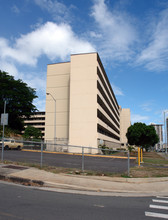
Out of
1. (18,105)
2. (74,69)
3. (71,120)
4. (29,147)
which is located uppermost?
(74,69)

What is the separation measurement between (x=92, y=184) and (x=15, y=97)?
4019 centimetres

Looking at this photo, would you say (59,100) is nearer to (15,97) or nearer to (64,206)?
(15,97)

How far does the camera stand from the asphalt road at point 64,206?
199 inches

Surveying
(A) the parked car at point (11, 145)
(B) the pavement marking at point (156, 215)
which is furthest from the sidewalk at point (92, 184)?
(A) the parked car at point (11, 145)

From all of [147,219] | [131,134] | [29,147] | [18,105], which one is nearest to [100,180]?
[147,219]

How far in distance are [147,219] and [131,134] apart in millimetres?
47182

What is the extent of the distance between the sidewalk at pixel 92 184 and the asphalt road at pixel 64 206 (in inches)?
34.7

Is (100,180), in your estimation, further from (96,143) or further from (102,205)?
(96,143)

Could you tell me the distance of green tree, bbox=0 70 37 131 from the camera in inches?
1735

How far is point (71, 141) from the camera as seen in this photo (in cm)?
3797

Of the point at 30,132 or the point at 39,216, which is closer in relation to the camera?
the point at 39,216

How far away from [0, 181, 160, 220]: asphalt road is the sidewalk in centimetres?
88

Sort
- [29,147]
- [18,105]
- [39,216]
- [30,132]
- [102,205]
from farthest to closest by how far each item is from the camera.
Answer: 1. [30,132]
2. [18,105]
3. [29,147]
4. [102,205]
5. [39,216]

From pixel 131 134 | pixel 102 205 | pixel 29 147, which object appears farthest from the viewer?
pixel 131 134
